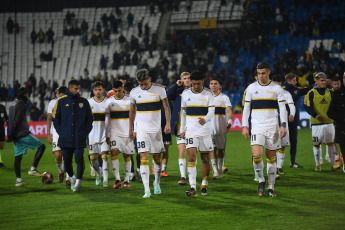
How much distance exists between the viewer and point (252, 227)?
7.20 metres

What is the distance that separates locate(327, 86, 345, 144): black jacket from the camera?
910 centimetres

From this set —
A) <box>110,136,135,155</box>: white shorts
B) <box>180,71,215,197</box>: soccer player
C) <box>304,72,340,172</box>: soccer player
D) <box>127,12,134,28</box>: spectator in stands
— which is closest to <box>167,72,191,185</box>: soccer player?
<box>110,136,135,155</box>: white shorts

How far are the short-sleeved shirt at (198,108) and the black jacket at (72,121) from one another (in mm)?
2287

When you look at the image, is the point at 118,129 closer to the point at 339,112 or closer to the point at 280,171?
the point at 280,171

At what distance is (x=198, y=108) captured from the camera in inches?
398

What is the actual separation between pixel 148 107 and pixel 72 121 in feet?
6.10

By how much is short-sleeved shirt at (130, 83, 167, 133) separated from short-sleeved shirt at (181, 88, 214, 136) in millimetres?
554

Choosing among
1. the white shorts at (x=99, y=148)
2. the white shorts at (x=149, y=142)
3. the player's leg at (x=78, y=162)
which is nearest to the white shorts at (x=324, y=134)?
the white shorts at (x=149, y=142)

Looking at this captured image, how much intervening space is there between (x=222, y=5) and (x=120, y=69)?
1047cm

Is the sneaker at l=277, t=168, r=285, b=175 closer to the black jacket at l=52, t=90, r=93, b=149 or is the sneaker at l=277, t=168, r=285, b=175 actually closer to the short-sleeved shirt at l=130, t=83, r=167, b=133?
the short-sleeved shirt at l=130, t=83, r=167, b=133

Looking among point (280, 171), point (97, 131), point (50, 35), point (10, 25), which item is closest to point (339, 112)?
point (280, 171)

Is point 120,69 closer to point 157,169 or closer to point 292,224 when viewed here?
point 157,169

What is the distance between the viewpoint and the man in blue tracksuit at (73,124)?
424 inches

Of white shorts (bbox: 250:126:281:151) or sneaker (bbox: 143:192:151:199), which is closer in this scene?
white shorts (bbox: 250:126:281:151)
